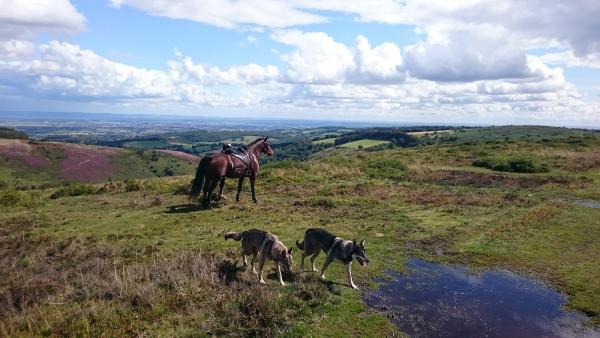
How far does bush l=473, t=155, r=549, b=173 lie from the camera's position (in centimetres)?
3850

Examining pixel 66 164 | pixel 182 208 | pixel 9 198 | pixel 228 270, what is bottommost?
pixel 66 164

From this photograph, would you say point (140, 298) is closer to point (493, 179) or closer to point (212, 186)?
point (212, 186)

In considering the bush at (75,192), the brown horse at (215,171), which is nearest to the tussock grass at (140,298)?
the brown horse at (215,171)

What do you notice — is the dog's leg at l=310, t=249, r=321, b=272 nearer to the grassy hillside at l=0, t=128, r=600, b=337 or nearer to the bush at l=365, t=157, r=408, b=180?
the grassy hillside at l=0, t=128, r=600, b=337

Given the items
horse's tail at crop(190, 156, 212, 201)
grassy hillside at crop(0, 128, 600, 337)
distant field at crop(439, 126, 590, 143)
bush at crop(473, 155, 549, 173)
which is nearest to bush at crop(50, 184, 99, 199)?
grassy hillside at crop(0, 128, 600, 337)

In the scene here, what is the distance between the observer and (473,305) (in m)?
11.8

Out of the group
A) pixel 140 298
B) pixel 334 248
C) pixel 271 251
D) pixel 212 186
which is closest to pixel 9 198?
pixel 212 186

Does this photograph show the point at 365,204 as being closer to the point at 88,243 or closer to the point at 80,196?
the point at 88,243

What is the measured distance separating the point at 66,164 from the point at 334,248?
85490mm

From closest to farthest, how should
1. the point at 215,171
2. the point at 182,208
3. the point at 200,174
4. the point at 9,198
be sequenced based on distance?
the point at 200,174 → the point at 215,171 → the point at 182,208 → the point at 9,198

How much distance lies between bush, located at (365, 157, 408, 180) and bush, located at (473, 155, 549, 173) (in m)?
8.14

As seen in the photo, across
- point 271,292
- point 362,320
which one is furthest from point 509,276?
point 271,292

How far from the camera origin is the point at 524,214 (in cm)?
2230

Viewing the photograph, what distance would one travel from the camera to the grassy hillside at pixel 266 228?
10203mm
